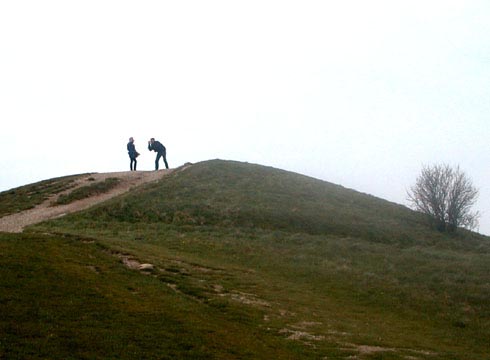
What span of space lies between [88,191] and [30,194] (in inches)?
160

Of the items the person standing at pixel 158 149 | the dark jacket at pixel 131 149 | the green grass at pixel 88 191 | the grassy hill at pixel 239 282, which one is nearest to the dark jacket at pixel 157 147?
the person standing at pixel 158 149

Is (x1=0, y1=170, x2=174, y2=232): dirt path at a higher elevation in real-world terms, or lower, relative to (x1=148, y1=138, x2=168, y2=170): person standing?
lower

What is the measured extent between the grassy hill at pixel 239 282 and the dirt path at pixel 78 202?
1536 millimetres

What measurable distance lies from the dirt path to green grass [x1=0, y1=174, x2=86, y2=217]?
57cm

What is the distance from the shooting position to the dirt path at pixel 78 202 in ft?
98.2

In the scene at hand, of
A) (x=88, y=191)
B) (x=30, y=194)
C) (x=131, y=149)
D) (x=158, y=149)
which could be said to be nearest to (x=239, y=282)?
(x=88, y=191)

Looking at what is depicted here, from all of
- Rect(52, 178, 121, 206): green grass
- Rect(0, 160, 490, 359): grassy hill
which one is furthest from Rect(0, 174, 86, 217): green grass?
Rect(0, 160, 490, 359): grassy hill

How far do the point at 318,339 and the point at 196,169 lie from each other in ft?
99.6

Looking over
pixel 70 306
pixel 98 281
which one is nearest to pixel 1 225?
pixel 98 281

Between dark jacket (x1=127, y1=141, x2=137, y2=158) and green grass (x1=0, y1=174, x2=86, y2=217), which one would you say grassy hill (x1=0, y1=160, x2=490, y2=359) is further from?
dark jacket (x1=127, y1=141, x2=137, y2=158)

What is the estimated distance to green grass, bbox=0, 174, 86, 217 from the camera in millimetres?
34513

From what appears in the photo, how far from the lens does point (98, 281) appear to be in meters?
15.6

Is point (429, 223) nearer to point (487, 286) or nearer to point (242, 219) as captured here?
point (242, 219)

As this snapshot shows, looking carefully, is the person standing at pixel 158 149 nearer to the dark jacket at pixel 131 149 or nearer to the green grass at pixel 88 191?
the dark jacket at pixel 131 149
